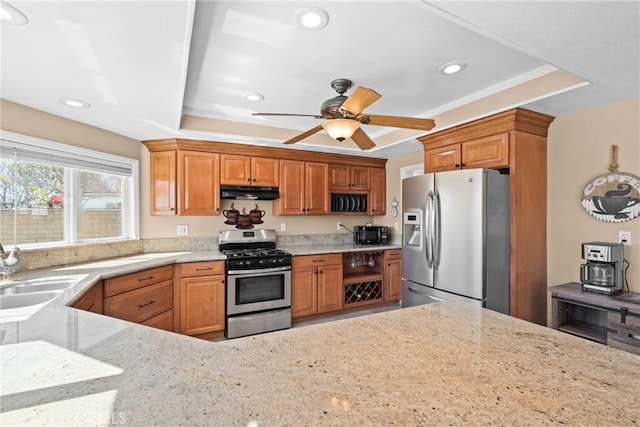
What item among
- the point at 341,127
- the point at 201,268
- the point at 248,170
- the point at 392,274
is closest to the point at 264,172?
the point at 248,170

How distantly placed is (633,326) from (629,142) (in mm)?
1378

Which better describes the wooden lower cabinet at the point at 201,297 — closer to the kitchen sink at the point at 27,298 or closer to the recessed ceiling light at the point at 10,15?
the kitchen sink at the point at 27,298

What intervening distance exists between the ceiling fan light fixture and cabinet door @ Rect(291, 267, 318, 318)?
204cm

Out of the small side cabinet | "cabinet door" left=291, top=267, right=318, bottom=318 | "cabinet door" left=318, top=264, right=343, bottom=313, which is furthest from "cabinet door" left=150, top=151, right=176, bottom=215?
the small side cabinet

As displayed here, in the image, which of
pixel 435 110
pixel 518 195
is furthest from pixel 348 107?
pixel 518 195

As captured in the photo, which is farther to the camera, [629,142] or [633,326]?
[629,142]

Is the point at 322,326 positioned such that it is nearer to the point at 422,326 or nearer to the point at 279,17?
the point at 422,326

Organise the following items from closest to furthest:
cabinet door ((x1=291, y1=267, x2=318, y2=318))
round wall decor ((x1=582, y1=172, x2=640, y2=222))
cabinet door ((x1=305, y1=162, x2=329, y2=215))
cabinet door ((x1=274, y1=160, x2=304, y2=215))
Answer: round wall decor ((x1=582, y1=172, x2=640, y2=222))
cabinet door ((x1=291, y1=267, x2=318, y2=318))
cabinet door ((x1=274, y1=160, x2=304, y2=215))
cabinet door ((x1=305, y1=162, x2=329, y2=215))

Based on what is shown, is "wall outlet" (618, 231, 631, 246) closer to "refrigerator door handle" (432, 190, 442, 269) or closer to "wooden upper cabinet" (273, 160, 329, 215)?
"refrigerator door handle" (432, 190, 442, 269)

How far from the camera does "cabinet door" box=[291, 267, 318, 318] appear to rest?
370 cm

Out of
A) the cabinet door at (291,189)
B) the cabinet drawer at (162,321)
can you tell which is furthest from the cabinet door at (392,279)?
the cabinet drawer at (162,321)

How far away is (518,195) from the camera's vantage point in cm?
266

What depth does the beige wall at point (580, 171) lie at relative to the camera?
7.58ft

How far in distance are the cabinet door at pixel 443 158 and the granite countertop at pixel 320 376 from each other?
86.8 inches
